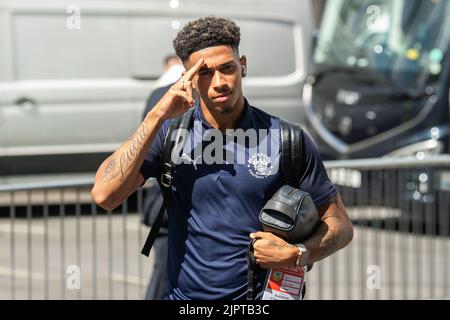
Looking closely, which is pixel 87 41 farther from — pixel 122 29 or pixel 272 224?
pixel 272 224

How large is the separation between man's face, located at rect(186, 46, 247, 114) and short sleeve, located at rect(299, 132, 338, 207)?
32 cm

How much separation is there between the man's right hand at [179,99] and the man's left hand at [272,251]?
0.52 m

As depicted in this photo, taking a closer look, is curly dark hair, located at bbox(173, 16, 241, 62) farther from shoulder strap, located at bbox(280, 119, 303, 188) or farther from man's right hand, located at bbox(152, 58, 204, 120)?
shoulder strap, located at bbox(280, 119, 303, 188)

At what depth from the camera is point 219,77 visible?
3.67 meters

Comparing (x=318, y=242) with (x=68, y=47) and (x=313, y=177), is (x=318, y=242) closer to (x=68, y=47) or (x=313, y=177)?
(x=313, y=177)

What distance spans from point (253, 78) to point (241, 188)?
26.5 ft

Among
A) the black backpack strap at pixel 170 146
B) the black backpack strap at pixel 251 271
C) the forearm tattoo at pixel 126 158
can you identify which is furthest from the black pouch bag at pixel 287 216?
the forearm tattoo at pixel 126 158

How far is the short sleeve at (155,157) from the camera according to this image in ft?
12.5

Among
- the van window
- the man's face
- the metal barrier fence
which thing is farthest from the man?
the van window

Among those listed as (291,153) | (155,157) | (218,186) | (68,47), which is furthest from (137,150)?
(68,47)

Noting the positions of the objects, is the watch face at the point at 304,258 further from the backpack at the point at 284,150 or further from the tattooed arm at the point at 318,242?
the backpack at the point at 284,150

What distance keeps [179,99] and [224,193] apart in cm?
40
